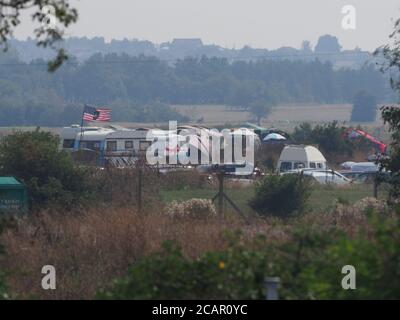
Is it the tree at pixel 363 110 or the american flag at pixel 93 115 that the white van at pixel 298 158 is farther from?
the tree at pixel 363 110

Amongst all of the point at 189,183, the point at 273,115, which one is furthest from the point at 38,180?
the point at 273,115

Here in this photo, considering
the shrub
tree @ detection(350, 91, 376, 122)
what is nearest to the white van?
the shrub

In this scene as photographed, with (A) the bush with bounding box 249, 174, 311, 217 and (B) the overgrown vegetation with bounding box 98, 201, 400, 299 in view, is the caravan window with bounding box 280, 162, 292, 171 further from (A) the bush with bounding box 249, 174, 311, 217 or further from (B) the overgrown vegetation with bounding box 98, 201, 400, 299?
(B) the overgrown vegetation with bounding box 98, 201, 400, 299

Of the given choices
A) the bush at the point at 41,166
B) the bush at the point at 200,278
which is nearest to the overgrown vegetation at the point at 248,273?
the bush at the point at 200,278

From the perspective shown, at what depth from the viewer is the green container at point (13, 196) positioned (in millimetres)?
23406

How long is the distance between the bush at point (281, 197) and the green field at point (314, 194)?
1.37 feet

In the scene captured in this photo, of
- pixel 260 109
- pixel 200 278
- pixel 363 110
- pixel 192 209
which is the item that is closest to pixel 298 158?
pixel 192 209

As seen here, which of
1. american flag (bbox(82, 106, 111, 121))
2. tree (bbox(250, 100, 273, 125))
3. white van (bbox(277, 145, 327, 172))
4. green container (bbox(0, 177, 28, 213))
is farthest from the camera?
tree (bbox(250, 100, 273, 125))

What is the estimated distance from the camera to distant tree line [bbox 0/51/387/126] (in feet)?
501

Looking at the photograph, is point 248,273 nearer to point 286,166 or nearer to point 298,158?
point 298,158

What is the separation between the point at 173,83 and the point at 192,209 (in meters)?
139

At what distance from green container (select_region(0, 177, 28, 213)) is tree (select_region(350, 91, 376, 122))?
4364 inches

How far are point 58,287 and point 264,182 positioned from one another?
12.2 metres

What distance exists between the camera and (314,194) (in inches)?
1252
